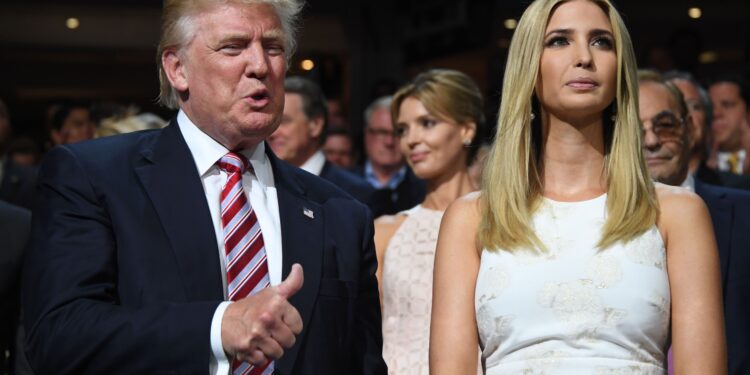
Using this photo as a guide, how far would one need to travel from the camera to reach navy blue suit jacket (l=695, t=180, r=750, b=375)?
174 inches

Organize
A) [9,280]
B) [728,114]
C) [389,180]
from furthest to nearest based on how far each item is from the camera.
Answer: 1. [389,180]
2. [728,114]
3. [9,280]

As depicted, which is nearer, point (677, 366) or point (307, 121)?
point (677, 366)

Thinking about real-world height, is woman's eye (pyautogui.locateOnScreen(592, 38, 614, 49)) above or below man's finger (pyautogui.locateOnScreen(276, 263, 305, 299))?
above

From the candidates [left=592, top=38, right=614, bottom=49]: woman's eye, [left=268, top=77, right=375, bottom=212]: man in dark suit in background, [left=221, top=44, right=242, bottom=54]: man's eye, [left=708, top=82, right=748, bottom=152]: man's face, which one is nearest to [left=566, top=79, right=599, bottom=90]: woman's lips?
[left=592, top=38, right=614, bottom=49]: woman's eye

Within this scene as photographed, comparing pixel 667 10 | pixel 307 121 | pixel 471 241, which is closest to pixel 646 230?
pixel 471 241

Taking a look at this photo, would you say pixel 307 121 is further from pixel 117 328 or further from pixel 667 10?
pixel 667 10

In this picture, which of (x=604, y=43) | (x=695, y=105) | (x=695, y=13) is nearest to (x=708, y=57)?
(x=695, y=13)

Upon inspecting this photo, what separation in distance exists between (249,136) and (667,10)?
31.1ft

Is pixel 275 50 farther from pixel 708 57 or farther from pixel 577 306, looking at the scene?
pixel 708 57

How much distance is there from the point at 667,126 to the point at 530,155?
1.81 meters

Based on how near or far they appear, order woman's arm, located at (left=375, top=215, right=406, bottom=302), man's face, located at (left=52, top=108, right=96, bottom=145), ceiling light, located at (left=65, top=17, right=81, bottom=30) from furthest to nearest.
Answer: ceiling light, located at (left=65, top=17, right=81, bottom=30) → man's face, located at (left=52, top=108, right=96, bottom=145) → woman's arm, located at (left=375, top=215, right=406, bottom=302)

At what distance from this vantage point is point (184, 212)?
10.1ft

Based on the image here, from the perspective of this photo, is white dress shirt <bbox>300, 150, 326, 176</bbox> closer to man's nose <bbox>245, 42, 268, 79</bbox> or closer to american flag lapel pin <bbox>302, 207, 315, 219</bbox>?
american flag lapel pin <bbox>302, 207, 315, 219</bbox>

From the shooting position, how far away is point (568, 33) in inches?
140
